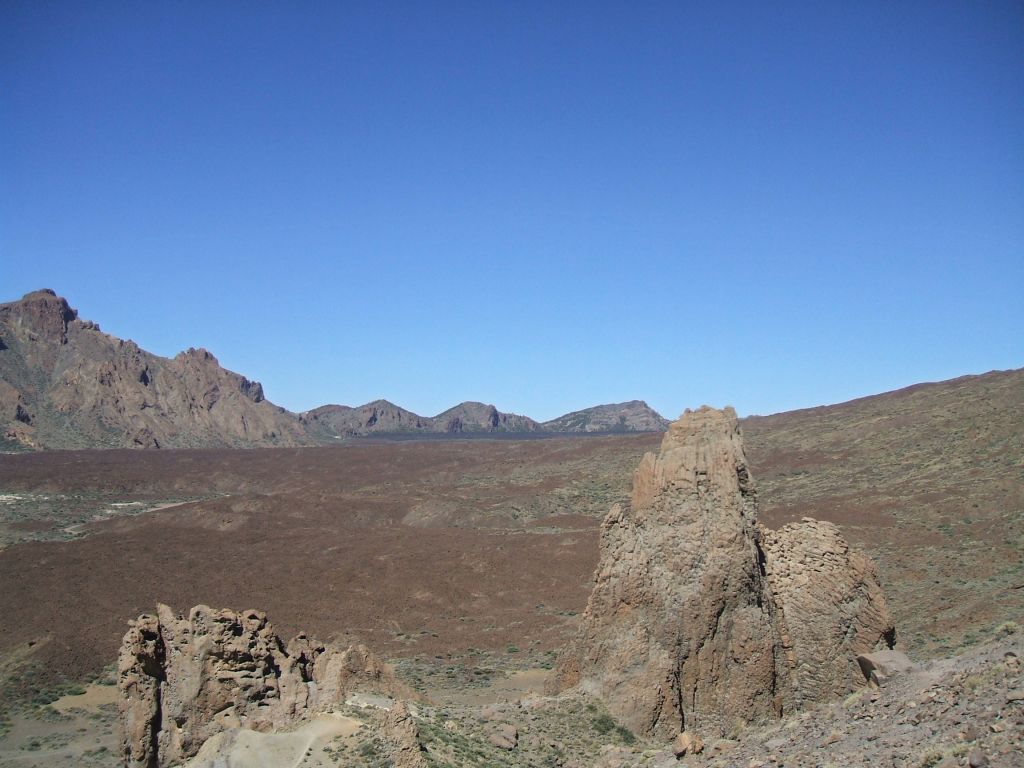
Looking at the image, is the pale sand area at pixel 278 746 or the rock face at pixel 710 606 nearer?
the pale sand area at pixel 278 746

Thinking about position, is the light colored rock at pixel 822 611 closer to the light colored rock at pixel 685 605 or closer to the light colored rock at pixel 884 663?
the light colored rock at pixel 884 663

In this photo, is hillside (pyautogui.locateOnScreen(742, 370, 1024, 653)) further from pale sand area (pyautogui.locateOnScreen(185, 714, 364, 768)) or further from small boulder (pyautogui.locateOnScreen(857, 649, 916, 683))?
pale sand area (pyautogui.locateOnScreen(185, 714, 364, 768))

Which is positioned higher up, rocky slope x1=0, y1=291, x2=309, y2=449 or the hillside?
rocky slope x1=0, y1=291, x2=309, y2=449

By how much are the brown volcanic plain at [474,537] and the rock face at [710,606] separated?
642 centimetres

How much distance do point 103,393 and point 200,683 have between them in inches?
5955

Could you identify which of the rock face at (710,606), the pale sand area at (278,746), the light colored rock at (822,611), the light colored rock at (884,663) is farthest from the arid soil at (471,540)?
the pale sand area at (278,746)

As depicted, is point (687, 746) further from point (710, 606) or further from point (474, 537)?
point (474, 537)

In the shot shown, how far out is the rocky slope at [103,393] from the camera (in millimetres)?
138238

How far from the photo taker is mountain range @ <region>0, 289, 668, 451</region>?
451ft

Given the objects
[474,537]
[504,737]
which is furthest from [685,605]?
[474,537]

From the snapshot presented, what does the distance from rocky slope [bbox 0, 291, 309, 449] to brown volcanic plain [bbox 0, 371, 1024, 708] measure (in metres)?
44.4

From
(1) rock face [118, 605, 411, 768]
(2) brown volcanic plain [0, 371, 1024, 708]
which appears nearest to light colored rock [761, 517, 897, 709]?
(2) brown volcanic plain [0, 371, 1024, 708]

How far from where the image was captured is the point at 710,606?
14.5 meters

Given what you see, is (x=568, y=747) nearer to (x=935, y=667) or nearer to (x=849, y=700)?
(x=849, y=700)
